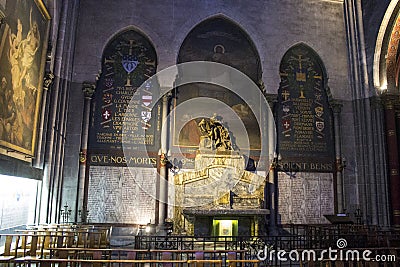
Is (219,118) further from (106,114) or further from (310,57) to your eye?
(310,57)

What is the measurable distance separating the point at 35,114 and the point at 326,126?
436 inches

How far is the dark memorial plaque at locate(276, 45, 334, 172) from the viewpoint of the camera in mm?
14453

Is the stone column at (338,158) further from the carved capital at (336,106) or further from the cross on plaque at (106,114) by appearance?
the cross on plaque at (106,114)

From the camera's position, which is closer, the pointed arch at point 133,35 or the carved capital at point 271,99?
the pointed arch at point 133,35

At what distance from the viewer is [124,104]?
45.1ft

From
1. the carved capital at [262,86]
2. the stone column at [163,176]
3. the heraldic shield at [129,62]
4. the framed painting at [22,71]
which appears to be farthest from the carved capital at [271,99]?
the framed painting at [22,71]

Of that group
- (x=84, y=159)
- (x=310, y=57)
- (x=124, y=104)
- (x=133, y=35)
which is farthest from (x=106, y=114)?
(x=310, y=57)

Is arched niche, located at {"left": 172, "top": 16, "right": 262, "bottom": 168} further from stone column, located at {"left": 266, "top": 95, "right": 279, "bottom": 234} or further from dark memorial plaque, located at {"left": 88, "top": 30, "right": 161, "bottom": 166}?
dark memorial plaque, located at {"left": 88, "top": 30, "right": 161, "bottom": 166}

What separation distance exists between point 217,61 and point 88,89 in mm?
5230

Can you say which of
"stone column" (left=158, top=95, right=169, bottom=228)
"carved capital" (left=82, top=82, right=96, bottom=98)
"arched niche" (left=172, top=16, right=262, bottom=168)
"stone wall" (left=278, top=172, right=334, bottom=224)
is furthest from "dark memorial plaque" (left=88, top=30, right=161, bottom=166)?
"stone wall" (left=278, top=172, right=334, bottom=224)

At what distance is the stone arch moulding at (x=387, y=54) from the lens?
14414 millimetres

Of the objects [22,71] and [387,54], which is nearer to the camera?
[22,71]

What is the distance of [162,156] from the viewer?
13.2 meters

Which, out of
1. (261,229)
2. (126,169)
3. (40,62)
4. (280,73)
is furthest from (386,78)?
(40,62)
